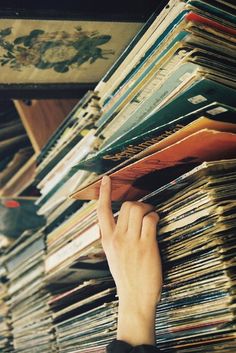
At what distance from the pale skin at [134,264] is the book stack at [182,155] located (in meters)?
0.03

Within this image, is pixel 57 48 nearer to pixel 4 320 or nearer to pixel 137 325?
pixel 137 325

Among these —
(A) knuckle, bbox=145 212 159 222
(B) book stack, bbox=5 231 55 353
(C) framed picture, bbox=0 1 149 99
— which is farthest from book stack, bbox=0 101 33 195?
(A) knuckle, bbox=145 212 159 222

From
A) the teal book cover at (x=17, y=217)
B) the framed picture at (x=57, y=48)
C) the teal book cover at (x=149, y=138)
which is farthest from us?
the teal book cover at (x=17, y=217)

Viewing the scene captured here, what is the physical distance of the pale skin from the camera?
101cm

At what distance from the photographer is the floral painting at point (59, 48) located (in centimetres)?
127

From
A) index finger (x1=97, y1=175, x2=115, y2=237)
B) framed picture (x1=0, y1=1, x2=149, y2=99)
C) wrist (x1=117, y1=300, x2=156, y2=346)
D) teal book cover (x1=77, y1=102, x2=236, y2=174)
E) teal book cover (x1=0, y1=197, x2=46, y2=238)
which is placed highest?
framed picture (x1=0, y1=1, x2=149, y2=99)

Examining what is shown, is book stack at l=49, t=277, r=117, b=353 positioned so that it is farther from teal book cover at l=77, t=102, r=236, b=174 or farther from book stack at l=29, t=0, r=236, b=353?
teal book cover at l=77, t=102, r=236, b=174

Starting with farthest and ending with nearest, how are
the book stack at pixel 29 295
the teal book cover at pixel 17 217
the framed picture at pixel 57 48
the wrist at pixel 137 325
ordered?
the teal book cover at pixel 17 217 < the book stack at pixel 29 295 < the framed picture at pixel 57 48 < the wrist at pixel 137 325

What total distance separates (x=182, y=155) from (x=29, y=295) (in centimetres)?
116

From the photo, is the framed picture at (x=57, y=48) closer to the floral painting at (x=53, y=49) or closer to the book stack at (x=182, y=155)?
the floral painting at (x=53, y=49)

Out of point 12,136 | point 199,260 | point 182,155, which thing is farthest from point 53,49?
point 12,136

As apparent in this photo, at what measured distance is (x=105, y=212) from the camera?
115 cm

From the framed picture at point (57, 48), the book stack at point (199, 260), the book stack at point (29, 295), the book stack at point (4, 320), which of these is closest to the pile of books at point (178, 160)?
the book stack at point (199, 260)

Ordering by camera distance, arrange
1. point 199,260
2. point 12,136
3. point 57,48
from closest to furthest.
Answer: point 199,260, point 57,48, point 12,136
